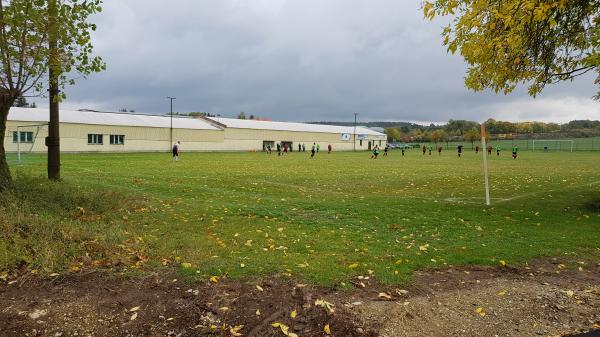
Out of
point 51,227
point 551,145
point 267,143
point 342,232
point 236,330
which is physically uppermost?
point 551,145

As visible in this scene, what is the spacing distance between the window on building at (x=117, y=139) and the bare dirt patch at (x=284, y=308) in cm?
5712

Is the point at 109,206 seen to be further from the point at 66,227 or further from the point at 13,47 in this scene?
the point at 13,47

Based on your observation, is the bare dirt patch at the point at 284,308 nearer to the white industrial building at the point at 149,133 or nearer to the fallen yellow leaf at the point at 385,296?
the fallen yellow leaf at the point at 385,296

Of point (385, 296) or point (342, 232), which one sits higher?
point (342, 232)

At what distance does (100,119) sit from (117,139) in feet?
11.3

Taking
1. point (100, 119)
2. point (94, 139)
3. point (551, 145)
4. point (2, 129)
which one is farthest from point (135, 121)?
point (551, 145)

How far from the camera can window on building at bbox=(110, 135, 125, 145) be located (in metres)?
58.3

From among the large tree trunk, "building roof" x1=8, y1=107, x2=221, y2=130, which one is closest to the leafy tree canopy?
the large tree trunk

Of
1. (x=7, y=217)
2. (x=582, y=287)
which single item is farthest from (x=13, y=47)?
(x=582, y=287)

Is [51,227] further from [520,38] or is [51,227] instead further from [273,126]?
[273,126]

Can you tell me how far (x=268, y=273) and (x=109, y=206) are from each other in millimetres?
5357

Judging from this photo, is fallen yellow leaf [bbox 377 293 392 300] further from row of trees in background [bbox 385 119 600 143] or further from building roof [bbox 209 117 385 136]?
row of trees in background [bbox 385 119 600 143]

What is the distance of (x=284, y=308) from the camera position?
16.2ft

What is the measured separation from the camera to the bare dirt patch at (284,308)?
455cm
